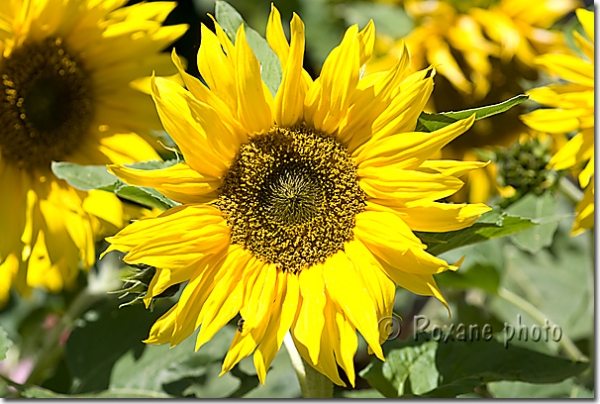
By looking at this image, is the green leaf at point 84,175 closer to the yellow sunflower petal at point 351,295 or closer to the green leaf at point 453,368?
the yellow sunflower petal at point 351,295

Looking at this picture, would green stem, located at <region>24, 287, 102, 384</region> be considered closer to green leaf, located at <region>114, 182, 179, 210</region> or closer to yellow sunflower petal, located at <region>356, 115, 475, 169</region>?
green leaf, located at <region>114, 182, 179, 210</region>

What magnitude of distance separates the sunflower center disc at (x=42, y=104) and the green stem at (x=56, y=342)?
13.5 inches

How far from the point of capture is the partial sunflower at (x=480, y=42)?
1438 mm

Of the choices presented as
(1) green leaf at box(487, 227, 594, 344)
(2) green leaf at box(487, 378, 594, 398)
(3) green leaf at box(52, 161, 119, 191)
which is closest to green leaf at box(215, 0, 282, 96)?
(3) green leaf at box(52, 161, 119, 191)

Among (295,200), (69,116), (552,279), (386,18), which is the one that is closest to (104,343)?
(69,116)

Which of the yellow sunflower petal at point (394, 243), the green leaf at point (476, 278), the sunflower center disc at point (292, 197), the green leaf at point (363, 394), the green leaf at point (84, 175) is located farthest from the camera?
the green leaf at point (476, 278)

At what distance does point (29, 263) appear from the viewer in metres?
1.13

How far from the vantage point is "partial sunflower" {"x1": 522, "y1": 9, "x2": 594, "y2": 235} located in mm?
1032

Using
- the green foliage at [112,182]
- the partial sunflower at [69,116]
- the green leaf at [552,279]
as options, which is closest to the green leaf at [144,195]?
the green foliage at [112,182]

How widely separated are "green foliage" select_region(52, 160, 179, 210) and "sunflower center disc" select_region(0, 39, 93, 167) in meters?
0.12

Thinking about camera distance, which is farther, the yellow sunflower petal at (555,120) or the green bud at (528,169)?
the green bud at (528,169)

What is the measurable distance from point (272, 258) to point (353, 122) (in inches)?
7.9

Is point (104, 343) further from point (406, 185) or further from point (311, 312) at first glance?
point (406, 185)

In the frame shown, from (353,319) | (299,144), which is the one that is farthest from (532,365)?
(299,144)
